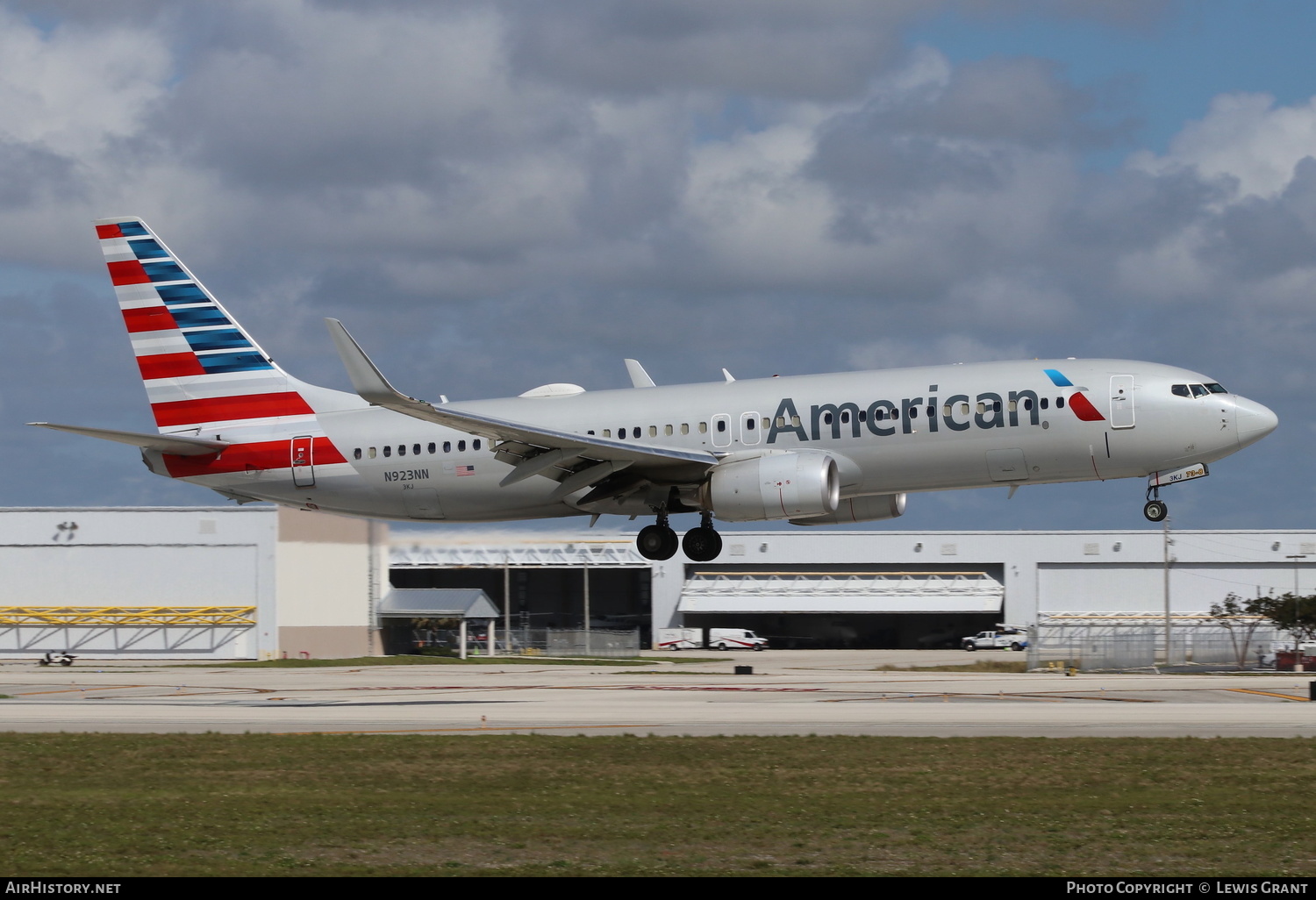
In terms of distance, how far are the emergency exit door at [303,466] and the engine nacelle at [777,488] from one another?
12.1 m

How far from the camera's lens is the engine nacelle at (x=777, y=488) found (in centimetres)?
3609

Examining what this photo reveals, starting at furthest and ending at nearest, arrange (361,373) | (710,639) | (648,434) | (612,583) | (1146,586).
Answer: (612,583), (1146,586), (710,639), (648,434), (361,373)

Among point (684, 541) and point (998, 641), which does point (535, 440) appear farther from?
point (998, 641)

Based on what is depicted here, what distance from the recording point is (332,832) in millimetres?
17875

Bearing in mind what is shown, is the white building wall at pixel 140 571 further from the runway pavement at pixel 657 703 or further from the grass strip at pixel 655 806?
the grass strip at pixel 655 806

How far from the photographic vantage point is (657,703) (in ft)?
122

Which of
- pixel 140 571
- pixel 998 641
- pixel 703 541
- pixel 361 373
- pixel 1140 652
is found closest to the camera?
pixel 361 373

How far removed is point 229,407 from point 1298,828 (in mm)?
33445

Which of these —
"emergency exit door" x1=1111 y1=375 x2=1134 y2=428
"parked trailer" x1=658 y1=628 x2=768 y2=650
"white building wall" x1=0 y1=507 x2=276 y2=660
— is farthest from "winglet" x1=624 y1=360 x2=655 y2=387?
"parked trailer" x1=658 y1=628 x2=768 y2=650

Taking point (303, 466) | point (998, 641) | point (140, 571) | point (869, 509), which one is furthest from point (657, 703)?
point (998, 641)

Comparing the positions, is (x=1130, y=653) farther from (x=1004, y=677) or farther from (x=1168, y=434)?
(x=1168, y=434)

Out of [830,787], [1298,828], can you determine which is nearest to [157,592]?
[830,787]

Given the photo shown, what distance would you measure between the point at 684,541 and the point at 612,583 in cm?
7418

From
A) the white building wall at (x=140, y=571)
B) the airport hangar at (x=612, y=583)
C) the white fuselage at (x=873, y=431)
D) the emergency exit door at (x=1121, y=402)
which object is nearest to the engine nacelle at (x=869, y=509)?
the white fuselage at (x=873, y=431)
